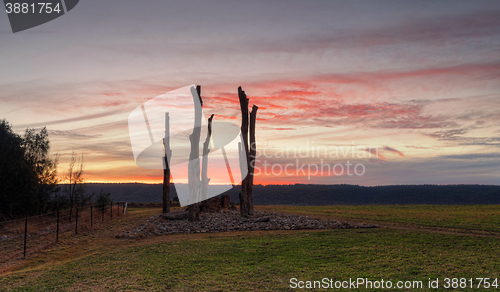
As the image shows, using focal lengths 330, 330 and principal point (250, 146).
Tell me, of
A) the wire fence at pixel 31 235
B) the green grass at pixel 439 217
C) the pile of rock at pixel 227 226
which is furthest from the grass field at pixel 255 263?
the pile of rock at pixel 227 226

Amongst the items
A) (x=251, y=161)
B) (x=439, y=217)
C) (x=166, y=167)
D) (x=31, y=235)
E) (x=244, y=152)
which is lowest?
(x=31, y=235)

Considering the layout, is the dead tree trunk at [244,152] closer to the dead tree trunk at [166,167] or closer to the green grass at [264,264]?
the dead tree trunk at [166,167]

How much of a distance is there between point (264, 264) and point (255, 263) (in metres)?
0.28

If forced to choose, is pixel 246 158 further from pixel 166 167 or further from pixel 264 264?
pixel 264 264

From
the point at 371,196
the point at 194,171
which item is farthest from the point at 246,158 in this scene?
the point at 371,196

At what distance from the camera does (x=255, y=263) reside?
334 inches

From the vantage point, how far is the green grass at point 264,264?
6.88m

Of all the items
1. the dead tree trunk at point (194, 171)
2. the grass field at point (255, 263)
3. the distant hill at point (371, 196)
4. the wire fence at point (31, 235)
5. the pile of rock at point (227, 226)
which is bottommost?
the distant hill at point (371, 196)

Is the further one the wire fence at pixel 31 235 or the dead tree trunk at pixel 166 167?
the dead tree trunk at pixel 166 167

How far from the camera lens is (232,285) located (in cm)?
662

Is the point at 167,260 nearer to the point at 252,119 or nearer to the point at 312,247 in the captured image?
the point at 312,247

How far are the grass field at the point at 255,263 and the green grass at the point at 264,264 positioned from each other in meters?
0.02

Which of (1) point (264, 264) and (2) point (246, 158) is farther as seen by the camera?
(2) point (246, 158)

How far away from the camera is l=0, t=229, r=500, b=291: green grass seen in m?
6.88
